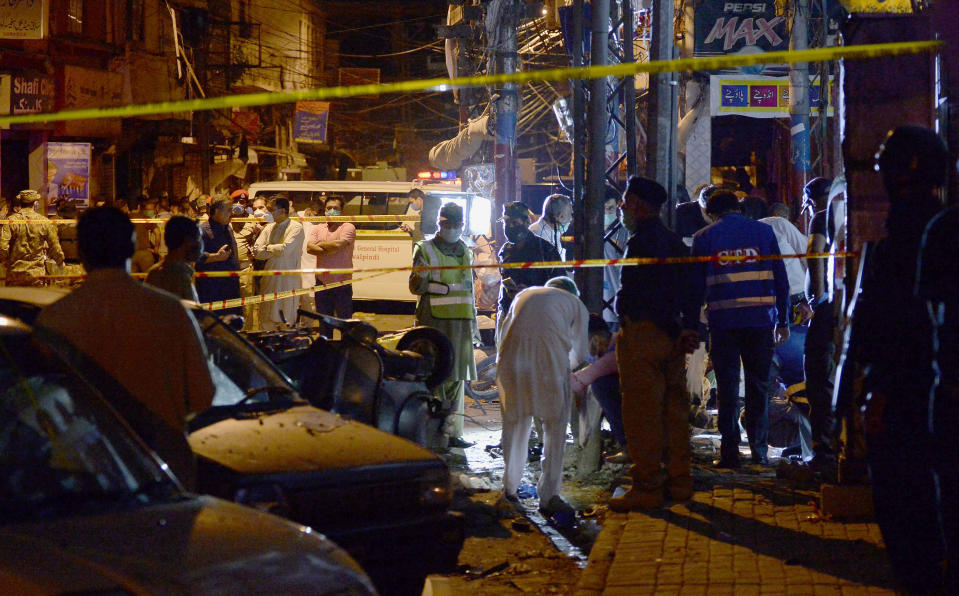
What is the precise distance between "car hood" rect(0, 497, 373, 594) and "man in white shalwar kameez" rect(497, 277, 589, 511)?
3.90 m

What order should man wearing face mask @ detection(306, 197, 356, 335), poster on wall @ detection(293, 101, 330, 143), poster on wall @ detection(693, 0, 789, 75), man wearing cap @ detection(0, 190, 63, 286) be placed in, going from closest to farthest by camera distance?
man wearing cap @ detection(0, 190, 63, 286) → man wearing face mask @ detection(306, 197, 356, 335) → poster on wall @ detection(693, 0, 789, 75) → poster on wall @ detection(293, 101, 330, 143)

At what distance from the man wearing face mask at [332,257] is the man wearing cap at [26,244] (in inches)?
141

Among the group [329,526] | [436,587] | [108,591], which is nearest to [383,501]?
[329,526]

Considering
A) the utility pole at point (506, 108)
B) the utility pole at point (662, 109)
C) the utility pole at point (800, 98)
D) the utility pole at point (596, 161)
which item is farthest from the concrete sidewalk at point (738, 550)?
the utility pole at point (506, 108)

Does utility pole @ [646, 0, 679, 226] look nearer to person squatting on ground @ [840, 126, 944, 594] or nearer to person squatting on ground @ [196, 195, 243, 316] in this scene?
person squatting on ground @ [196, 195, 243, 316]

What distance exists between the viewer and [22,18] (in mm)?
23594

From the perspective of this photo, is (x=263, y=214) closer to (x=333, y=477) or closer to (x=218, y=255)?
(x=218, y=255)

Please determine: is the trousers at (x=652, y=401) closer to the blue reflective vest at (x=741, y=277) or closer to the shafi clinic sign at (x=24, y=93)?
the blue reflective vest at (x=741, y=277)

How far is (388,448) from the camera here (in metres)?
4.98

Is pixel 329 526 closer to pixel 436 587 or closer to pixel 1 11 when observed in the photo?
pixel 436 587

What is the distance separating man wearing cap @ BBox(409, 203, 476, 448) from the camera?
9.32 m

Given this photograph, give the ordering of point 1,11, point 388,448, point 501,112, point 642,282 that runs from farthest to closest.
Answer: point 1,11, point 501,112, point 642,282, point 388,448

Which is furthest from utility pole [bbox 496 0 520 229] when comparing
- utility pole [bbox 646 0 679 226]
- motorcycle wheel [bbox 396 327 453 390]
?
motorcycle wheel [bbox 396 327 453 390]

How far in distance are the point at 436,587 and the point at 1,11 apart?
22.5m
